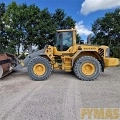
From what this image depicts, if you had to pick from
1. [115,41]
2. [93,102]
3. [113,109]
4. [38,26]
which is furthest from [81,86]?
[115,41]

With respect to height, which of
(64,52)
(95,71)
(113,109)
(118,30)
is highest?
(118,30)

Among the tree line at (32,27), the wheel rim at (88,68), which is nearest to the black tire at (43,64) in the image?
the wheel rim at (88,68)

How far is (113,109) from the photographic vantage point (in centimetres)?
461

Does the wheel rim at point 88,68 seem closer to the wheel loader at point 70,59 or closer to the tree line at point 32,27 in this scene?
the wheel loader at point 70,59

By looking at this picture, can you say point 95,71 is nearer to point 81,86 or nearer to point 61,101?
point 81,86

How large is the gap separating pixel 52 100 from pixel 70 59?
3580 millimetres

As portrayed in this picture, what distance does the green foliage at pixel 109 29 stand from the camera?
2173 cm

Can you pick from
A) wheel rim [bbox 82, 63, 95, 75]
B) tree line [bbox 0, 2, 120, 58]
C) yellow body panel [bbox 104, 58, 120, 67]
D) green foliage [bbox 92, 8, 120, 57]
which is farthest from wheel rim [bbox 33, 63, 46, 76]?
green foliage [bbox 92, 8, 120, 57]

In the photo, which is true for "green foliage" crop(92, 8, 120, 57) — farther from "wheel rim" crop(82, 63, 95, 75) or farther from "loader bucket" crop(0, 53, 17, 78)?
"loader bucket" crop(0, 53, 17, 78)

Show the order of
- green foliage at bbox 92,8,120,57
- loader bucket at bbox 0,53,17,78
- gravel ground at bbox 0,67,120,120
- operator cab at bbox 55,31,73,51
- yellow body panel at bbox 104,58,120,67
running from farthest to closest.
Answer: green foliage at bbox 92,8,120,57
operator cab at bbox 55,31,73,51
yellow body panel at bbox 104,58,120,67
loader bucket at bbox 0,53,17,78
gravel ground at bbox 0,67,120,120

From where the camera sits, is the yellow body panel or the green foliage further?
the green foliage

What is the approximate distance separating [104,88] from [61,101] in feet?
6.77

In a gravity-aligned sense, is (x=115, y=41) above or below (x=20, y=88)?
above

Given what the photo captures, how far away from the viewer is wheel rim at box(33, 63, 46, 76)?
27.4 feet
